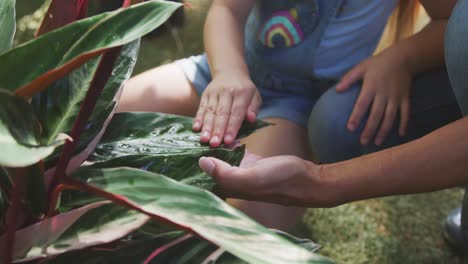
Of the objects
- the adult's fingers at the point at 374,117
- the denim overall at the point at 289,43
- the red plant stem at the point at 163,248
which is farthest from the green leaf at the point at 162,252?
the denim overall at the point at 289,43

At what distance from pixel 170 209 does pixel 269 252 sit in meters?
0.08

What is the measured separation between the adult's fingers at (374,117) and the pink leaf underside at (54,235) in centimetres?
60

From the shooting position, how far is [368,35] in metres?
1.12

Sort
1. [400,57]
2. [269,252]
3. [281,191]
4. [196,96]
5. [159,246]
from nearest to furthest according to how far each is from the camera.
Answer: [269,252] < [159,246] < [281,191] < [400,57] < [196,96]

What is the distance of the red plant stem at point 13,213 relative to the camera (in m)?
0.42

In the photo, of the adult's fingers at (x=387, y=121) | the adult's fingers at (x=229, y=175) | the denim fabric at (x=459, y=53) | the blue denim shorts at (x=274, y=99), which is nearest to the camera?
the adult's fingers at (x=229, y=175)

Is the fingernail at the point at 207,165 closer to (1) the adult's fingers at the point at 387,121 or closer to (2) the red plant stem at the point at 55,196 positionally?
(2) the red plant stem at the point at 55,196

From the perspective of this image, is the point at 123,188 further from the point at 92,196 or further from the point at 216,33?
the point at 216,33

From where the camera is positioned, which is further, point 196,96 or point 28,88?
point 196,96

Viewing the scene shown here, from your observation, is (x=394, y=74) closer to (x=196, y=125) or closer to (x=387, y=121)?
(x=387, y=121)

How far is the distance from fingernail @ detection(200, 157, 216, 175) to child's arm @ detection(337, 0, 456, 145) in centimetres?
47

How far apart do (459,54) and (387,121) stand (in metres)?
0.20

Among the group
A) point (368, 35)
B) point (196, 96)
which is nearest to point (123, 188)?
point (196, 96)

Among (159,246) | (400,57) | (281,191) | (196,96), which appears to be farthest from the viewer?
(196,96)
